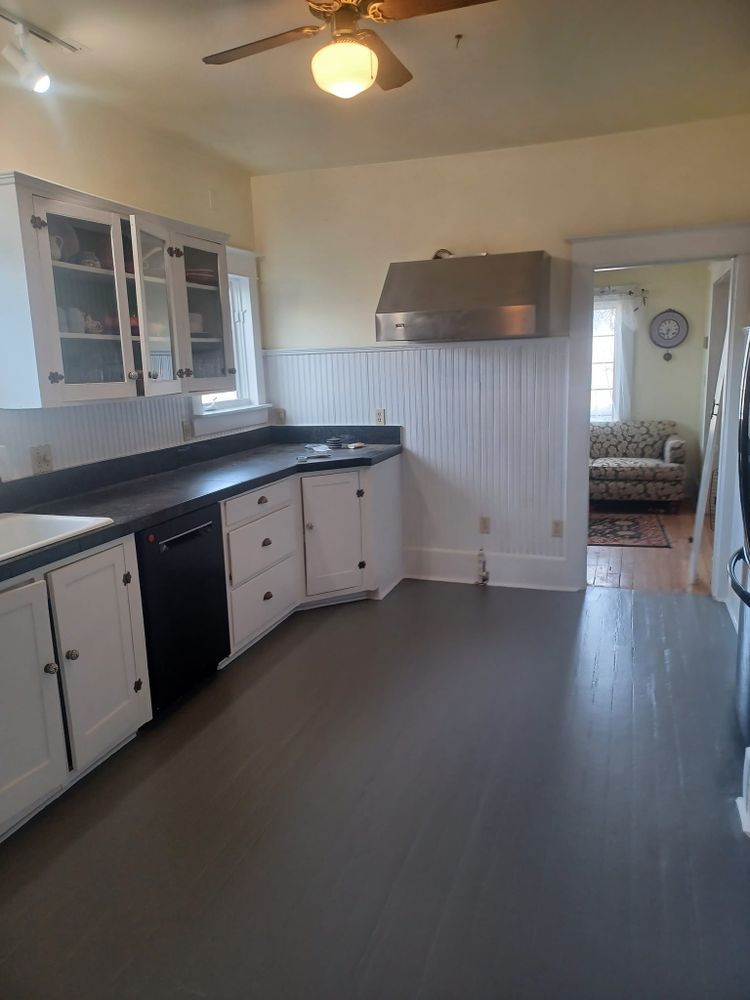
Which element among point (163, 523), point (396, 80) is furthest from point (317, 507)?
point (396, 80)

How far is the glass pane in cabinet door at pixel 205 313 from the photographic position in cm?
349

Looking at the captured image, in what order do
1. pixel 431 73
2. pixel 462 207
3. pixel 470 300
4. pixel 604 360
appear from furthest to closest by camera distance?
pixel 604 360 → pixel 462 207 → pixel 470 300 → pixel 431 73

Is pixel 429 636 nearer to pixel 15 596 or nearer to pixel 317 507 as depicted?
pixel 317 507

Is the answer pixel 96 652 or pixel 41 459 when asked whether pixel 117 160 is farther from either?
pixel 96 652

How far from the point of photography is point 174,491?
3.14 m

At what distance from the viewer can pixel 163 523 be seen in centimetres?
277

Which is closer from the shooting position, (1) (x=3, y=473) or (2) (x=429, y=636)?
(1) (x=3, y=473)

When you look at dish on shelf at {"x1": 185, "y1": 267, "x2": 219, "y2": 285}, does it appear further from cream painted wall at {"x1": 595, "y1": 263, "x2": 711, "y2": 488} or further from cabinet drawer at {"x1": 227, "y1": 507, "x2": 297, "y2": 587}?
cream painted wall at {"x1": 595, "y1": 263, "x2": 711, "y2": 488}

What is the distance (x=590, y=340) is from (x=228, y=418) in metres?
2.19

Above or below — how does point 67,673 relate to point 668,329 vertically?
below

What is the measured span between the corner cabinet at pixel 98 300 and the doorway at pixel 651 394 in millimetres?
3710

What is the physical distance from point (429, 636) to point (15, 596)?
6.90ft

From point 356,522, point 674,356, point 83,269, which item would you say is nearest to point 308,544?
point 356,522

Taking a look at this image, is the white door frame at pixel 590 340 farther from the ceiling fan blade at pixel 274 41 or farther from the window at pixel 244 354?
the ceiling fan blade at pixel 274 41
